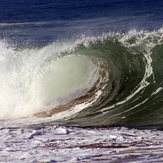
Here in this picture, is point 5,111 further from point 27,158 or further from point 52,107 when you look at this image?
point 27,158

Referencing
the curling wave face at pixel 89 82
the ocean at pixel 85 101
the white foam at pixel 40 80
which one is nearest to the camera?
the ocean at pixel 85 101

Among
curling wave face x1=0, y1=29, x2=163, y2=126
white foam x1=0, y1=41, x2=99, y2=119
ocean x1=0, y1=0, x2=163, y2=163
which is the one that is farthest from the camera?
white foam x1=0, y1=41, x2=99, y2=119

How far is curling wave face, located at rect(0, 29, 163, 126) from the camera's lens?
11172 millimetres

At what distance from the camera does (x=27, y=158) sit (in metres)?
7.32

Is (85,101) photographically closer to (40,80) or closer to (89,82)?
(89,82)

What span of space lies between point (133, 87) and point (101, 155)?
530 centimetres

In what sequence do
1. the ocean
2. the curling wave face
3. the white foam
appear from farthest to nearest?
the white foam, the curling wave face, the ocean

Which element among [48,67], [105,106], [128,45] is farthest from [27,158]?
[128,45]

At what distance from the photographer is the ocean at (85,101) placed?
304 inches

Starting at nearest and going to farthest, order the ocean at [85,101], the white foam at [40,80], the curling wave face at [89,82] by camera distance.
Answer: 1. the ocean at [85,101]
2. the curling wave face at [89,82]
3. the white foam at [40,80]

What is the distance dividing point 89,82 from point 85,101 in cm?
127

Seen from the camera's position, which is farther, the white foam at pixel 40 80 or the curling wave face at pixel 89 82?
the white foam at pixel 40 80

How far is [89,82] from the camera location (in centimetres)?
1355

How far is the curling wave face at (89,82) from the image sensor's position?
440 inches
